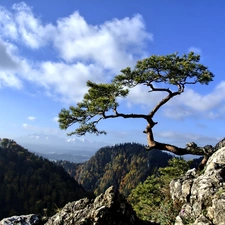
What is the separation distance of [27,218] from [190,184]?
21.3 ft

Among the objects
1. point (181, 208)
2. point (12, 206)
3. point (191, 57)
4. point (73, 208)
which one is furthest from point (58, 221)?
point (12, 206)

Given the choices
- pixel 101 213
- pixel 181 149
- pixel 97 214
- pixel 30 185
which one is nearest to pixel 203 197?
pixel 101 213

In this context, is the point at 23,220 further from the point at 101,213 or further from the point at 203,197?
the point at 203,197

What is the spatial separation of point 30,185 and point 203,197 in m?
134

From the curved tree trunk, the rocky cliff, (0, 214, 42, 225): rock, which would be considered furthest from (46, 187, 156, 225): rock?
the curved tree trunk

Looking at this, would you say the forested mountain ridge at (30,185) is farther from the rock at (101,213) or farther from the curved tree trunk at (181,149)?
the rock at (101,213)

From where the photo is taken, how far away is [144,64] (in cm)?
1490

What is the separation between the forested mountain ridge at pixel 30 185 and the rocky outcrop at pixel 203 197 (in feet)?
346

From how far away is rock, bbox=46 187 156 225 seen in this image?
28.5 ft

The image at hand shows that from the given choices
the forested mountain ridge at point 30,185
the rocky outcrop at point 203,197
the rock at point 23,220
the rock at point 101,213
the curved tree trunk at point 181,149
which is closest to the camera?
the rocky outcrop at point 203,197

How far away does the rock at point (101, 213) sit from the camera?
869 centimetres

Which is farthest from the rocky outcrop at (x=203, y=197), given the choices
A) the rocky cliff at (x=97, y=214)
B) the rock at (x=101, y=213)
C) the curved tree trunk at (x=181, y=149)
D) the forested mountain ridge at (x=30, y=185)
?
the forested mountain ridge at (x=30, y=185)

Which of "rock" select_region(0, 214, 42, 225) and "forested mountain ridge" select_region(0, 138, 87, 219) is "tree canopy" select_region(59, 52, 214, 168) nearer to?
"rock" select_region(0, 214, 42, 225)

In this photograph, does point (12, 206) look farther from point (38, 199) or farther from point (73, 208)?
point (73, 208)
